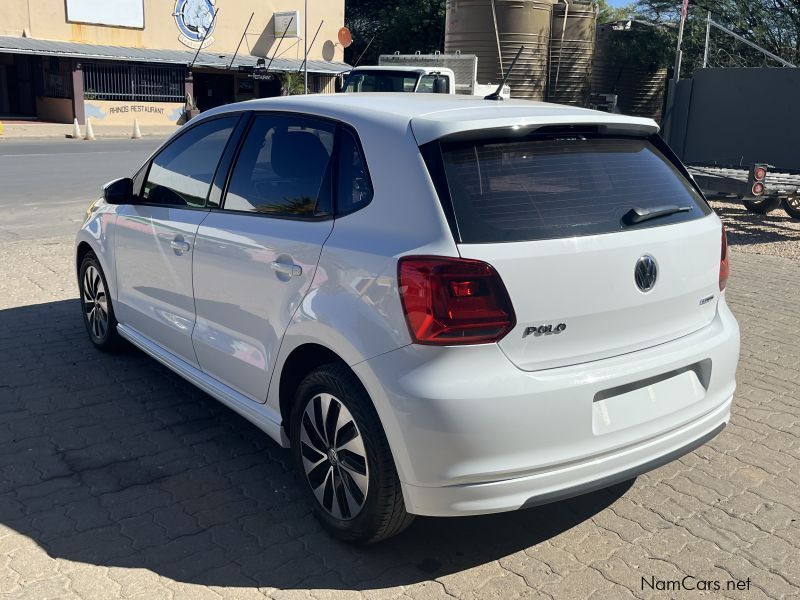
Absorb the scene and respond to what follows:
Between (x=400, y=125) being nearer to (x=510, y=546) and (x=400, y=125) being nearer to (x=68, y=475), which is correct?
(x=510, y=546)

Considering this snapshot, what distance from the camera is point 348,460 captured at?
3.17m

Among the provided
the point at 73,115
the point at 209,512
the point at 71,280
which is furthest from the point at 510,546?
the point at 73,115

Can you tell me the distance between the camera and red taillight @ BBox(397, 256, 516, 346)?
9.05ft

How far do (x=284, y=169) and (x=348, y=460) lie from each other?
1.37 m

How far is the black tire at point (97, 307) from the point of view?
208 inches

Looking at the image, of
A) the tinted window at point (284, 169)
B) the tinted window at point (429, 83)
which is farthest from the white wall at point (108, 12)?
the tinted window at point (284, 169)

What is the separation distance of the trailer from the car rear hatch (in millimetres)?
6923

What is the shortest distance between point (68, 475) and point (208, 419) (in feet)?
2.85

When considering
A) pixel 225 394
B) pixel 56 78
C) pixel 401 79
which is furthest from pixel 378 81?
pixel 56 78

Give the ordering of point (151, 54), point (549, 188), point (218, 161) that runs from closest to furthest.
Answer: point (549, 188), point (218, 161), point (151, 54)

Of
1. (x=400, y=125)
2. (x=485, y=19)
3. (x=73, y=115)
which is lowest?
(x=73, y=115)

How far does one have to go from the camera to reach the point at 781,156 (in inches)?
598

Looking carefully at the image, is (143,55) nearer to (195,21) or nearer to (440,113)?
(195,21)

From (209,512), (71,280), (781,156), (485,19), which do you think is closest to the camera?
(209,512)
